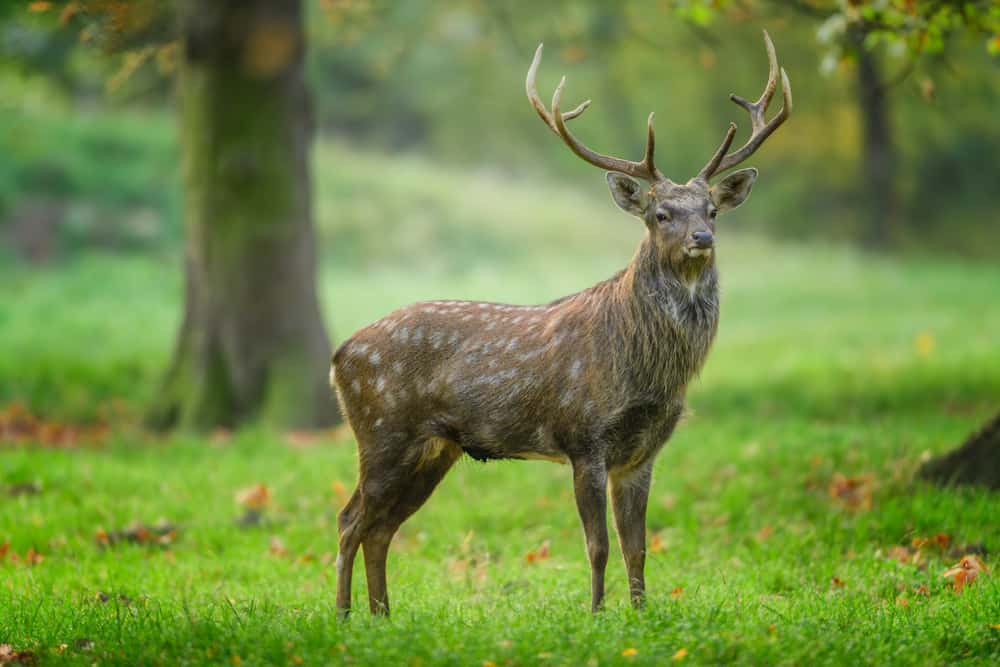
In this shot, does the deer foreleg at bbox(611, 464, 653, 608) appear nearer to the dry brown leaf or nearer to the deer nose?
the deer nose

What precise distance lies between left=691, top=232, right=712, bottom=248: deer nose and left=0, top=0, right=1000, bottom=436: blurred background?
10.4ft

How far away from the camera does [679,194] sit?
641 centimetres

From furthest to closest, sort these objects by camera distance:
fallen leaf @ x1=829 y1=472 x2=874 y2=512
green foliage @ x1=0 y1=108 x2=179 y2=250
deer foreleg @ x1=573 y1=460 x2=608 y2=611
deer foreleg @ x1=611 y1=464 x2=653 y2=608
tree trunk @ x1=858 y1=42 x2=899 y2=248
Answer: tree trunk @ x1=858 y1=42 x2=899 y2=248 → green foliage @ x1=0 y1=108 x2=179 y2=250 → fallen leaf @ x1=829 y1=472 x2=874 y2=512 → deer foreleg @ x1=611 y1=464 x2=653 y2=608 → deer foreleg @ x1=573 y1=460 x2=608 y2=611

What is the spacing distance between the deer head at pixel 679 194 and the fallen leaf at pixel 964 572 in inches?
84.0

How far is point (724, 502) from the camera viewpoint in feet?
29.6

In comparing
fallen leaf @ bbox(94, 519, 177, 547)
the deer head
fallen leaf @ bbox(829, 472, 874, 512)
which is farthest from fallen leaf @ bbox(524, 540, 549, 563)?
the deer head

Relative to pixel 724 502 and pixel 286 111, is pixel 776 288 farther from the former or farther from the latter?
pixel 724 502

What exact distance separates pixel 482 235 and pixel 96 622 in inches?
951

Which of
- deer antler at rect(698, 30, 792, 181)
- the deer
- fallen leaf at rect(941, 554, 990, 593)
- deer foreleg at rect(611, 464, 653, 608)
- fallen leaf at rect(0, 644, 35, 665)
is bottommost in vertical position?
fallen leaf at rect(941, 554, 990, 593)

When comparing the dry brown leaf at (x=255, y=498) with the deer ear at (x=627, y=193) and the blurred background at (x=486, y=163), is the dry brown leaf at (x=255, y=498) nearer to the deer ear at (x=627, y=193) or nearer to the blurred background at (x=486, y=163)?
the blurred background at (x=486, y=163)

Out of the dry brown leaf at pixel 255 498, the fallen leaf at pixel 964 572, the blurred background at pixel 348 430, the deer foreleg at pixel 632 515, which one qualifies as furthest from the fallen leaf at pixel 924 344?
the deer foreleg at pixel 632 515

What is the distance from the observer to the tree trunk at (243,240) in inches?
501

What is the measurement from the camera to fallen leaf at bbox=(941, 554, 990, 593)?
6602 mm

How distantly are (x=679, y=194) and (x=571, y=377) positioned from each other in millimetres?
1083
